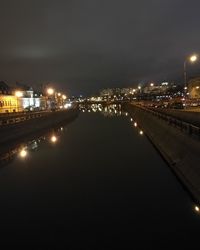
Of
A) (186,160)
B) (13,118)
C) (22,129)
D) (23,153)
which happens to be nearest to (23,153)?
(23,153)

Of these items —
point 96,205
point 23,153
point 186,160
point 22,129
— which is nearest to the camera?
point 96,205

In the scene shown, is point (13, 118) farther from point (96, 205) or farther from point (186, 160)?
point (96, 205)

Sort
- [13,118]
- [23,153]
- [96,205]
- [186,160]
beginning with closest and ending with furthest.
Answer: [96,205]
[186,160]
[23,153]
[13,118]

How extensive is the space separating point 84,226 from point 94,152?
22.6 metres

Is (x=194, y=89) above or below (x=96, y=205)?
above

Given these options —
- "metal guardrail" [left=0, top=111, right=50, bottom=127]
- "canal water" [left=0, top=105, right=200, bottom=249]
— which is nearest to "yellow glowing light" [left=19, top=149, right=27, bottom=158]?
"canal water" [left=0, top=105, right=200, bottom=249]

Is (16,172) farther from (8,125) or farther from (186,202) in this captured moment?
(8,125)

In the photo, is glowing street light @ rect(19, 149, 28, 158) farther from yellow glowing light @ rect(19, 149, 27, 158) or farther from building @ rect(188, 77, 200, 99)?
building @ rect(188, 77, 200, 99)

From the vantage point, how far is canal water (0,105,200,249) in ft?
43.3

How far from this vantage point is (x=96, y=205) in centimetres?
1738

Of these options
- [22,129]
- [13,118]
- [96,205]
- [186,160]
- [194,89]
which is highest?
[194,89]

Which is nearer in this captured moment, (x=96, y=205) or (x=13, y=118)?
(x=96, y=205)

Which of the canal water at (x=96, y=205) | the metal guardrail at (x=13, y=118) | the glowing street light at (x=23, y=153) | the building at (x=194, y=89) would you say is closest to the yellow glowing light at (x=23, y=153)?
the glowing street light at (x=23, y=153)

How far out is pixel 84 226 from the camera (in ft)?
47.4
